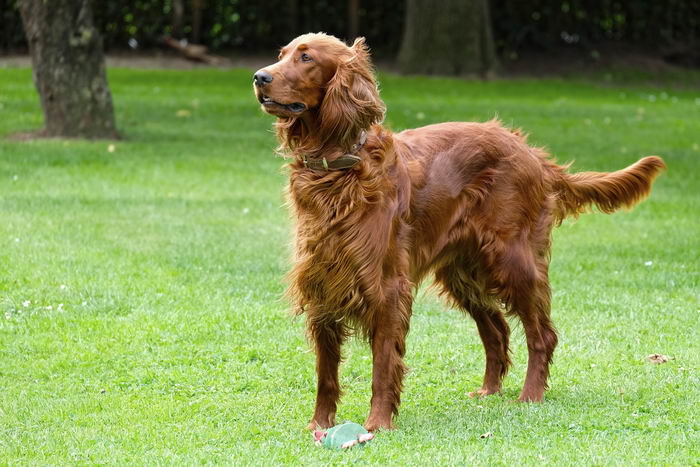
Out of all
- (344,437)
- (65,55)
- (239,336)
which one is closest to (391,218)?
(344,437)

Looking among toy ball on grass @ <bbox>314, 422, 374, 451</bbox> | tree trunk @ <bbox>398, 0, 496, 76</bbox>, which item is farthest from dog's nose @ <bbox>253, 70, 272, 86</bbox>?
tree trunk @ <bbox>398, 0, 496, 76</bbox>

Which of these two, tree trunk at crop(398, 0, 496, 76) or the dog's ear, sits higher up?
the dog's ear

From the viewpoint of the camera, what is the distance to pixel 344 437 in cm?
497

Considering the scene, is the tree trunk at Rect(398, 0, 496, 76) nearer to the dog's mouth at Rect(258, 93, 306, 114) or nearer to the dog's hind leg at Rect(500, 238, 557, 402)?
the dog's hind leg at Rect(500, 238, 557, 402)

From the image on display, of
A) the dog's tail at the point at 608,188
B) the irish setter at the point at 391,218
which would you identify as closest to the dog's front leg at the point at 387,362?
the irish setter at the point at 391,218

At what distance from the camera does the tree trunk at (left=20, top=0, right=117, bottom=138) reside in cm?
1370

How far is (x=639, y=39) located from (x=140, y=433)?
81.5 ft

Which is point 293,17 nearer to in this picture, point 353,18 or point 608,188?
point 353,18

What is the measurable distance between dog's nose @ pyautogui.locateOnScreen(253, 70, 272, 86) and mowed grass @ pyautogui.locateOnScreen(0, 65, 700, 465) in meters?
1.66

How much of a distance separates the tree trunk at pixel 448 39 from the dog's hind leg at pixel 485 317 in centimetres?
1749

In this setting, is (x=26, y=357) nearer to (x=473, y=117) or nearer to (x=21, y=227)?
(x=21, y=227)

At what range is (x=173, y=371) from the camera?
20.6 ft

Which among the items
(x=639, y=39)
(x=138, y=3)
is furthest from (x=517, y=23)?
A: (x=138, y=3)

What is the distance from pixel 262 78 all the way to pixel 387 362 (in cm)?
148
